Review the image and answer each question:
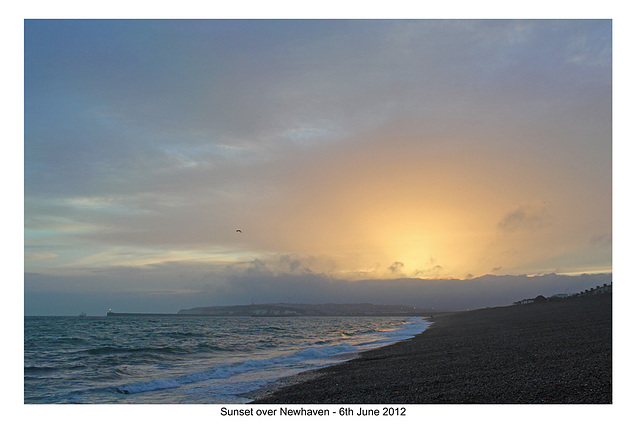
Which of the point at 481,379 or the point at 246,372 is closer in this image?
the point at 481,379

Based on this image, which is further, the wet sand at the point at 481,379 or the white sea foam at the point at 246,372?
the white sea foam at the point at 246,372

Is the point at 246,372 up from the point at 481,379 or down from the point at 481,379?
down

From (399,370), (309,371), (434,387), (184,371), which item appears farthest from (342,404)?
(184,371)

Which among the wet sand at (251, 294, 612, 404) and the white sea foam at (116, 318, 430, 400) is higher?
the wet sand at (251, 294, 612, 404)

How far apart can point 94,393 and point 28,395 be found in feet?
9.22

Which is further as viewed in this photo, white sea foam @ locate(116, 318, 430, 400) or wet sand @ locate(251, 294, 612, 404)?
white sea foam @ locate(116, 318, 430, 400)

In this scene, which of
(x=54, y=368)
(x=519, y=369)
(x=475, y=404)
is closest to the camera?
(x=475, y=404)

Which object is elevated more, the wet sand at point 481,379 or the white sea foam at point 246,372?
the wet sand at point 481,379

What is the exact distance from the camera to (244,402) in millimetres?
13891
